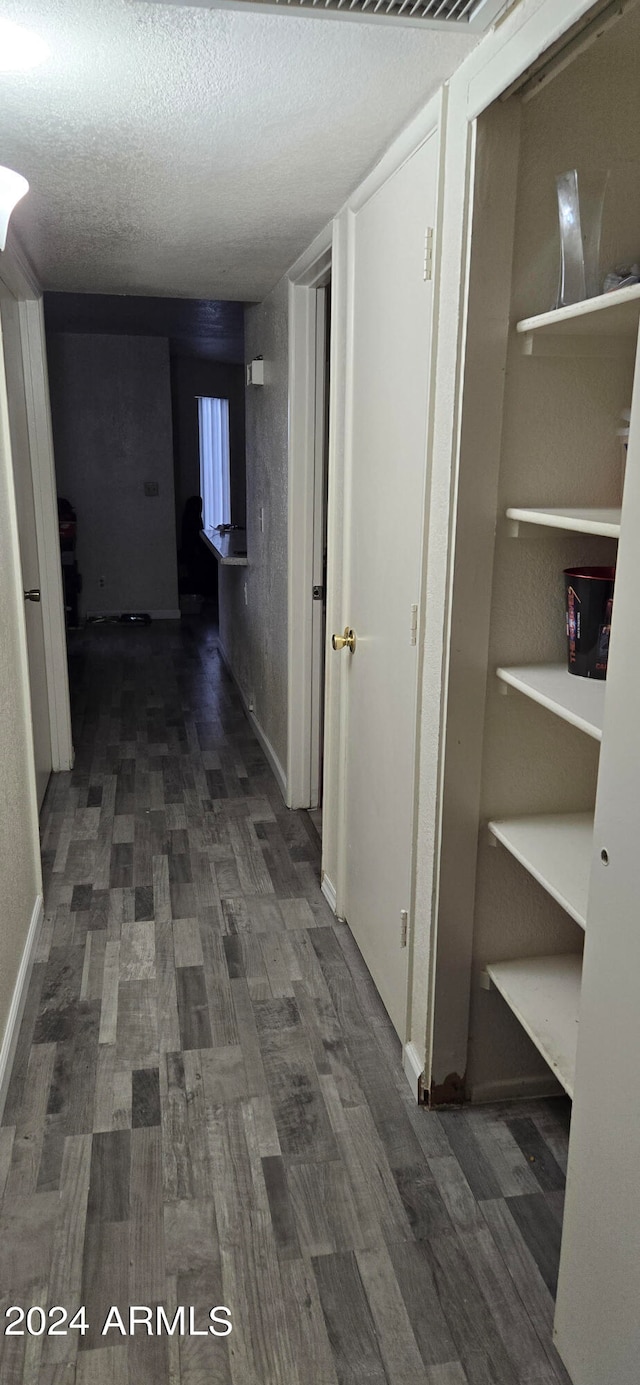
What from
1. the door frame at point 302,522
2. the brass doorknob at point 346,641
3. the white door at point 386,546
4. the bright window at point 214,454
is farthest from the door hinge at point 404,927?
the bright window at point 214,454

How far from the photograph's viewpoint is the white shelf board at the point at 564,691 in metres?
1.47

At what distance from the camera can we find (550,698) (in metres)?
1.59

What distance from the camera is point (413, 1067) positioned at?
2184 millimetres

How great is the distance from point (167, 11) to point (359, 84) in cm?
41

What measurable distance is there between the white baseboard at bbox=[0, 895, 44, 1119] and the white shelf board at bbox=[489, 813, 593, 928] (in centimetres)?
124

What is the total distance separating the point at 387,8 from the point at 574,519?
2.65ft

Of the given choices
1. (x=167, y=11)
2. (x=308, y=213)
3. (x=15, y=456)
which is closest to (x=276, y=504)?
(x=15, y=456)

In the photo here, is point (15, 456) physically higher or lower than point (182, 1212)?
higher

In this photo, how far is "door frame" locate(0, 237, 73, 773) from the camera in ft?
12.6

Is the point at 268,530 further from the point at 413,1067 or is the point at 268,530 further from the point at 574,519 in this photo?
the point at 574,519

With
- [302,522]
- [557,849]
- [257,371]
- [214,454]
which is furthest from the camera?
[214,454]

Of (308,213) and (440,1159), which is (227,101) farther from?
(440,1159)

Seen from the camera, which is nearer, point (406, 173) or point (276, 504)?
point (406, 173)

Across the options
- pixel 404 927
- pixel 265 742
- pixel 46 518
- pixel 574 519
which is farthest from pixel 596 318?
pixel 265 742
